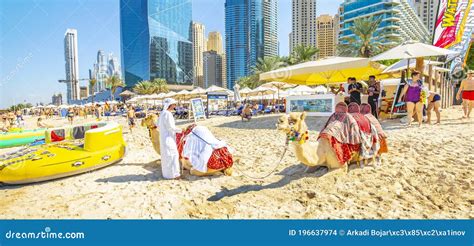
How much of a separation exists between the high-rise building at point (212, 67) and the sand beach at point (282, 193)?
8.31m

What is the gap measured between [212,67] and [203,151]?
32.7 ft

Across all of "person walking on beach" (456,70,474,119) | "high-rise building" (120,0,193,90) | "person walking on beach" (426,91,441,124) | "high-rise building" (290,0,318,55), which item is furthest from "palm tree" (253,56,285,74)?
"person walking on beach" (426,91,441,124)

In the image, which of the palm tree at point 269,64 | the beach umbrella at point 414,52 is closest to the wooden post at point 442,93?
the beach umbrella at point 414,52

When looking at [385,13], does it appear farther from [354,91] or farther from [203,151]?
[203,151]

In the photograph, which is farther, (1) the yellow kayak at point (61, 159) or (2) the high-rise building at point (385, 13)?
(2) the high-rise building at point (385, 13)

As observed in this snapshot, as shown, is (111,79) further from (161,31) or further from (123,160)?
(123,160)

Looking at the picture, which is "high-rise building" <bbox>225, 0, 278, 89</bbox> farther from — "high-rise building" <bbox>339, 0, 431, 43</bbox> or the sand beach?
"high-rise building" <bbox>339, 0, 431, 43</bbox>

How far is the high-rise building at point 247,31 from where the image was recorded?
8945mm

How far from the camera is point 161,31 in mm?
9906

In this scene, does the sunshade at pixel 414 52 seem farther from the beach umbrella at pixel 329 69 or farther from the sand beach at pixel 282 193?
the sand beach at pixel 282 193

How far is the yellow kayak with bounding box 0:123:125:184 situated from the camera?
13.5ft

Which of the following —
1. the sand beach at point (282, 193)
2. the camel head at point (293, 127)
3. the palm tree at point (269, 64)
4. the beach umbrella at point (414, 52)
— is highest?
the palm tree at point (269, 64)

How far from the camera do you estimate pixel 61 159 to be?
4.42 meters

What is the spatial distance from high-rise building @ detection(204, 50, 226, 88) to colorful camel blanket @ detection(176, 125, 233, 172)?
809cm
